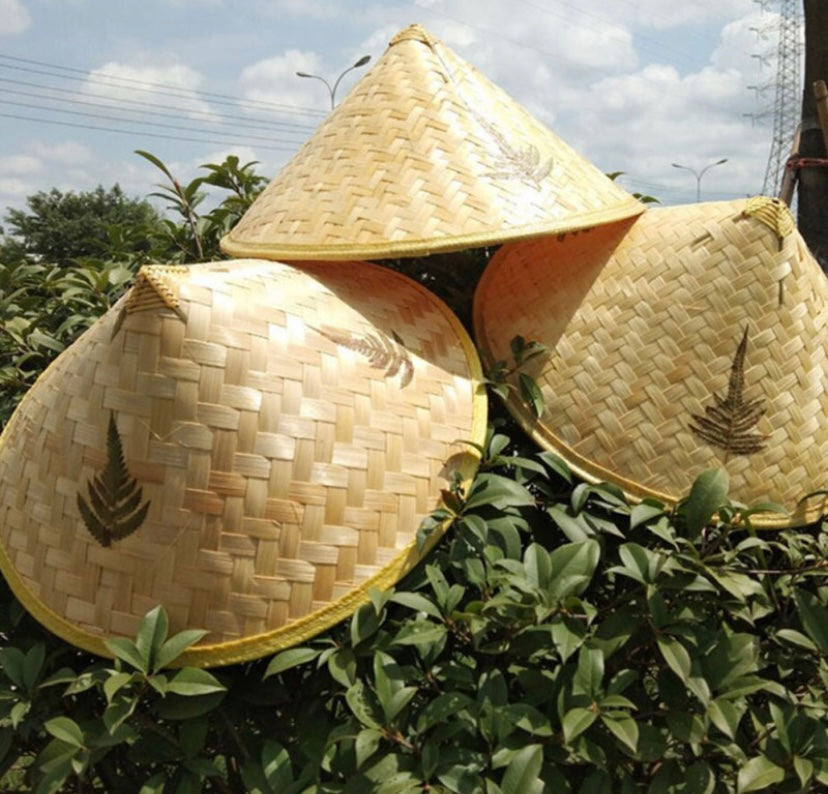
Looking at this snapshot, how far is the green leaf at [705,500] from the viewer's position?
1370mm

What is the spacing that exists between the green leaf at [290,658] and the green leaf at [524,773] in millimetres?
311

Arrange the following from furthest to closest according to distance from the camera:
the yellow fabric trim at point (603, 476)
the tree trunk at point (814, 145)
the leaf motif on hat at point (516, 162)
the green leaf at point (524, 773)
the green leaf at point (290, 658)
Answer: the tree trunk at point (814, 145), the leaf motif on hat at point (516, 162), the yellow fabric trim at point (603, 476), the green leaf at point (290, 658), the green leaf at point (524, 773)

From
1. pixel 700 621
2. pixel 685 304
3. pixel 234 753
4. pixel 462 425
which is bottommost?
pixel 234 753

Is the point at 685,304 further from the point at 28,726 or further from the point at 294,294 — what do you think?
the point at 28,726

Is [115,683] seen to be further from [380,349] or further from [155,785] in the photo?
[380,349]

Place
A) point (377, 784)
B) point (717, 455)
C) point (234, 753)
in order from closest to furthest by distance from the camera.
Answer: point (377, 784)
point (234, 753)
point (717, 455)

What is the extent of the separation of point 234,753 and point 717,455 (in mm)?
926

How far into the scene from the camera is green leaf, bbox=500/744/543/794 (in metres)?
1.15

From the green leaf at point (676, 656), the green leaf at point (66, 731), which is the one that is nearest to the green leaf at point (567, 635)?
the green leaf at point (676, 656)

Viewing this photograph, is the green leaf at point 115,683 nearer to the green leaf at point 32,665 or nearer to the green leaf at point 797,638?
the green leaf at point 32,665

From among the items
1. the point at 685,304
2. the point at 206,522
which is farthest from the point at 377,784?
the point at 685,304

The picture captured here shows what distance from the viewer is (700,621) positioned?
1.34 metres

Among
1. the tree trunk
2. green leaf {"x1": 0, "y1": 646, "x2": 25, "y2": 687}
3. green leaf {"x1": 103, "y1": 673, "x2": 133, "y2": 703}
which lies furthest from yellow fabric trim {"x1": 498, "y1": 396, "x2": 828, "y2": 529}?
the tree trunk

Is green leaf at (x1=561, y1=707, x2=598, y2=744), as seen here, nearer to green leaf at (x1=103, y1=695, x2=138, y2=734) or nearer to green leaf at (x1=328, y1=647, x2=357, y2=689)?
green leaf at (x1=328, y1=647, x2=357, y2=689)
